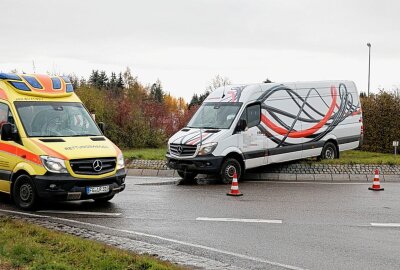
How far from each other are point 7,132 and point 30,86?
1.35 m

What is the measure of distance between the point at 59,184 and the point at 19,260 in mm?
3960

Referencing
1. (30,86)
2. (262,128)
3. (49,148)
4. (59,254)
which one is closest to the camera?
(59,254)

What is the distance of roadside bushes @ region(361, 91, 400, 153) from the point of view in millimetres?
22953

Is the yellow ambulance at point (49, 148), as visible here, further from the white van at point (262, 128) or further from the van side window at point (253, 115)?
the van side window at point (253, 115)

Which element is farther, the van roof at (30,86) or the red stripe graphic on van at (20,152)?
the van roof at (30,86)

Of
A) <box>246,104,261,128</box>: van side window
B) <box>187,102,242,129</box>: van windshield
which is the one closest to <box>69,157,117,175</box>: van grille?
<box>187,102,242,129</box>: van windshield

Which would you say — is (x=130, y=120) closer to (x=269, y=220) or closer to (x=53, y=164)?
(x=53, y=164)

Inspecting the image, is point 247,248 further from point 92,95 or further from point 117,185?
point 92,95

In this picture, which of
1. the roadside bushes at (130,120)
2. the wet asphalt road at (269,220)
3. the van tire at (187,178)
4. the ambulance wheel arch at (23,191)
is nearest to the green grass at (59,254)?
the wet asphalt road at (269,220)

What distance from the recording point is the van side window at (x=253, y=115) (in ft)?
53.3

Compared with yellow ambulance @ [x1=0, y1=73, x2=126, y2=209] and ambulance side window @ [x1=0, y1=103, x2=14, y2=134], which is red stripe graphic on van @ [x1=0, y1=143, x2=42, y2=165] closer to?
yellow ambulance @ [x1=0, y1=73, x2=126, y2=209]

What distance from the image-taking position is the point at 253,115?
645 inches

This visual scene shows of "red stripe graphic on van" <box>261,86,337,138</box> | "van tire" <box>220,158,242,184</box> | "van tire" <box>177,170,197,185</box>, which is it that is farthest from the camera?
"red stripe graphic on van" <box>261,86,337,138</box>

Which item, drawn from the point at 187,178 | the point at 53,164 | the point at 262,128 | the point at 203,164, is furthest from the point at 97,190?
the point at 262,128
